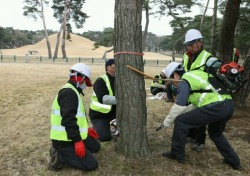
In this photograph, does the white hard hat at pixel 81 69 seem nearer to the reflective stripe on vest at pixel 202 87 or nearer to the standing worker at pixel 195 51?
the reflective stripe on vest at pixel 202 87

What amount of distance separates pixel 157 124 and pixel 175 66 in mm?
1796

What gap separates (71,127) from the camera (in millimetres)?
3498

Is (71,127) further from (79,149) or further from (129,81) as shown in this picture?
(129,81)

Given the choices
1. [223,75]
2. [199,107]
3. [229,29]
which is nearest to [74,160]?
[199,107]

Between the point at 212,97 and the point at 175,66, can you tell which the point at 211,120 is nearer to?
the point at 212,97

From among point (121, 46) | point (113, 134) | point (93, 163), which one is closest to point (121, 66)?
point (121, 46)

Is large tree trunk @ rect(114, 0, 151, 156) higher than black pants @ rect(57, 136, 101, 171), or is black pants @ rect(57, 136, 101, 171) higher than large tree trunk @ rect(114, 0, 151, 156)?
large tree trunk @ rect(114, 0, 151, 156)

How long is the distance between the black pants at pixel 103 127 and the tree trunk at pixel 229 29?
11.6 feet

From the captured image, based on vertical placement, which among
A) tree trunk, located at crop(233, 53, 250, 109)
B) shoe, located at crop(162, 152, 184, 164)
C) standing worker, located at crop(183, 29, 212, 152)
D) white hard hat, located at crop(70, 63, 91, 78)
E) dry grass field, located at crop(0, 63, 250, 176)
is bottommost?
dry grass field, located at crop(0, 63, 250, 176)

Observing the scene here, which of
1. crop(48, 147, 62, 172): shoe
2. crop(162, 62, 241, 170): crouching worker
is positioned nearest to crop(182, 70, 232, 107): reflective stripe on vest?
crop(162, 62, 241, 170): crouching worker

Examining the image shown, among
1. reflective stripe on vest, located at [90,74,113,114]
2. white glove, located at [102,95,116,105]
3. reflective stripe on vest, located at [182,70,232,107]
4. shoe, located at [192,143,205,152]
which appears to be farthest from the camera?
reflective stripe on vest, located at [90,74,113,114]

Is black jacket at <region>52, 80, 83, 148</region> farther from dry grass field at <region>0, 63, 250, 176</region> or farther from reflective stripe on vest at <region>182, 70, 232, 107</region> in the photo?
reflective stripe on vest at <region>182, 70, 232, 107</region>

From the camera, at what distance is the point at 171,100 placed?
8148mm

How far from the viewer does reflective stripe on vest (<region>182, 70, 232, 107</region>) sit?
11.8 ft
